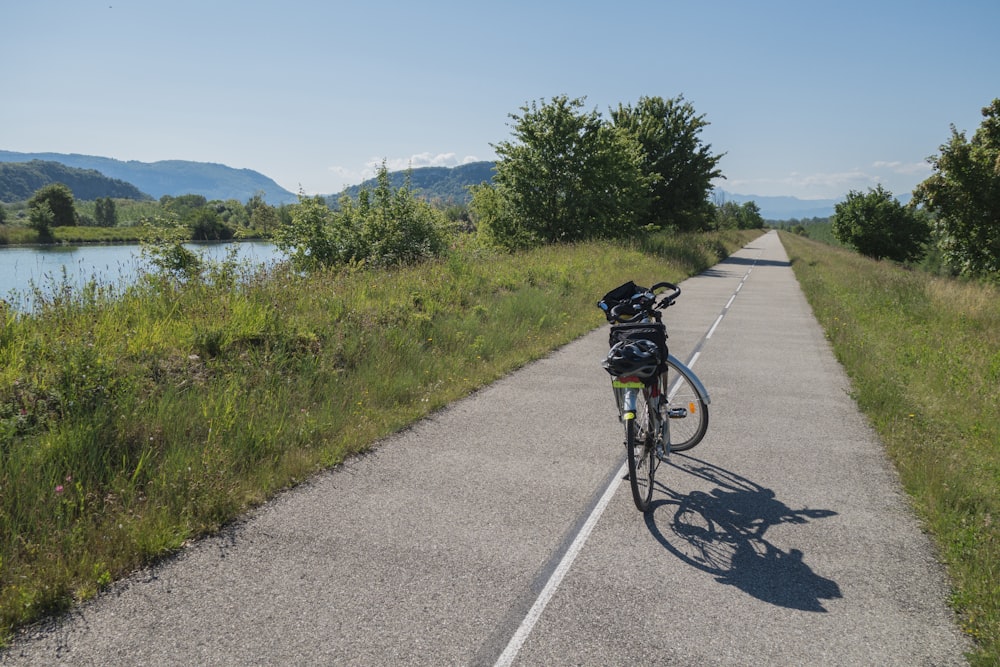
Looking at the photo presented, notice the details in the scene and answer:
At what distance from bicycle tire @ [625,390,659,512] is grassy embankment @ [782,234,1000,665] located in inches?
72.7

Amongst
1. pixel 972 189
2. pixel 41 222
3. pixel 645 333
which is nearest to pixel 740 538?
pixel 645 333

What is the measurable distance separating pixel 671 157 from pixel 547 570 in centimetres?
4032

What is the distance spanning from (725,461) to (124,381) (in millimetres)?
5361

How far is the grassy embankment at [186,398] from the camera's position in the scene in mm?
3508

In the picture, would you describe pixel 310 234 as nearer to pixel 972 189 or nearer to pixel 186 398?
pixel 186 398

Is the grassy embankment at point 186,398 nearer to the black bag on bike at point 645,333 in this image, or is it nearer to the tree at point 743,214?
the black bag on bike at point 645,333

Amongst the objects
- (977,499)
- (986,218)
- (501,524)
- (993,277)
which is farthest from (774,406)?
(993,277)

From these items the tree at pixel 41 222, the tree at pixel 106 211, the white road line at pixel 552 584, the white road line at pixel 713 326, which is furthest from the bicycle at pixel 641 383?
the tree at pixel 106 211

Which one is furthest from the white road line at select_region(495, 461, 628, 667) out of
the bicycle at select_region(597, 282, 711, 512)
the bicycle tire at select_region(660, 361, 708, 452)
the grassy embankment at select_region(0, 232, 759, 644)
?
the grassy embankment at select_region(0, 232, 759, 644)

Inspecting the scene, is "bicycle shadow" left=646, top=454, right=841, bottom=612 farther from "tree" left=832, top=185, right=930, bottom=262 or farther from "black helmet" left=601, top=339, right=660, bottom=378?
"tree" left=832, top=185, right=930, bottom=262

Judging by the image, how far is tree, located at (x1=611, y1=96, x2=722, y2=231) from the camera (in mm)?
39281

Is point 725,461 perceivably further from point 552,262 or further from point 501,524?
point 552,262

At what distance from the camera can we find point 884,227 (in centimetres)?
5719

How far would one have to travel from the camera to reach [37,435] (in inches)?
159
